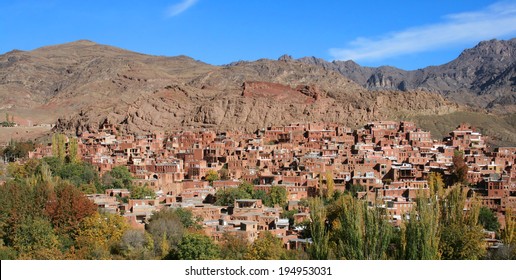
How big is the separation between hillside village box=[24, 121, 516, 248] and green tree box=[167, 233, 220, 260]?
3.64m

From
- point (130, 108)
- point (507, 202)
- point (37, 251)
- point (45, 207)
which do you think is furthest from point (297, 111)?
point (37, 251)

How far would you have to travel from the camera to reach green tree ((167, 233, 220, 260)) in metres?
23.1

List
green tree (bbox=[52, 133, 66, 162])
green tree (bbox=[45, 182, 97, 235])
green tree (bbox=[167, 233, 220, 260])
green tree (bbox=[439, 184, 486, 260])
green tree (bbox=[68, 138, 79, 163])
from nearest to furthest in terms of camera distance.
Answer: green tree (bbox=[439, 184, 486, 260])
green tree (bbox=[167, 233, 220, 260])
green tree (bbox=[45, 182, 97, 235])
green tree (bbox=[68, 138, 79, 163])
green tree (bbox=[52, 133, 66, 162])

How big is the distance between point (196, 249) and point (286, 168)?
66.2 feet

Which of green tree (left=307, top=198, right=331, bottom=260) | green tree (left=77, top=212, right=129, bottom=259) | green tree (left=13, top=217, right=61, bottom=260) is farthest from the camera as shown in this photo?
green tree (left=77, top=212, right=129, bottom=259)

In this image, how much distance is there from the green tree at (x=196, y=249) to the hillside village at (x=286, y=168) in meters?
3.64

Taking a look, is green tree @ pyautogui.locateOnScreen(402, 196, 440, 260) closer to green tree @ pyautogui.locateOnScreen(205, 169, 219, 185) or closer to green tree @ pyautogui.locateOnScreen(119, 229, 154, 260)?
green tree @ pyautogui.locateOnScreen(119, 229, 154, 260)

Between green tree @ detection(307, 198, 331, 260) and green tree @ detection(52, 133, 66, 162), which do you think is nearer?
green tree @ detection(307, 198, 331, 260)

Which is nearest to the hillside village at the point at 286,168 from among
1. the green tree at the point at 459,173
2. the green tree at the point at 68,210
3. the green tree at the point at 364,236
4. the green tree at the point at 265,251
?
the green tree at the point at 459,173

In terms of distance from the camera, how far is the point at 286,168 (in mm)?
43094

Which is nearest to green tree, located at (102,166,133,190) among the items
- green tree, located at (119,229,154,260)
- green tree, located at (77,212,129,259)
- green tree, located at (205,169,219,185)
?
green tree, located at (205,169,219,185)

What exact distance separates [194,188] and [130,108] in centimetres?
2939

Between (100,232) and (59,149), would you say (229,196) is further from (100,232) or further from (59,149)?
(59,149)

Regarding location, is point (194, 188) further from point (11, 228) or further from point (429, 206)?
point (429, 206)
